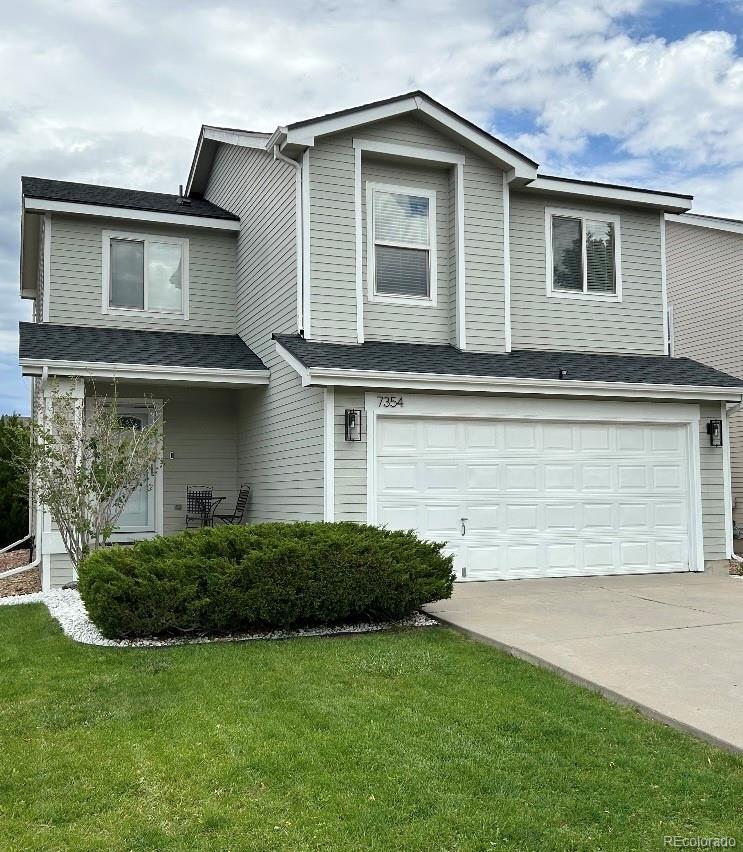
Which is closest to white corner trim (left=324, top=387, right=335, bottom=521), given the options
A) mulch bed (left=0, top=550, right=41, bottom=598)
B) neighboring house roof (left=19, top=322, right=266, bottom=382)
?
neighboring house roof (left=19, top=322, right=266, bottom=382)

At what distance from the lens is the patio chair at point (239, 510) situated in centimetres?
1297

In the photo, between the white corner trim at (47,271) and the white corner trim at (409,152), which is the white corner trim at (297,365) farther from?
the white corner trim at (47,271)

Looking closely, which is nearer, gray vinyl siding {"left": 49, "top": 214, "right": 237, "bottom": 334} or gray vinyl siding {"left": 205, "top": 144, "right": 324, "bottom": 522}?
gray vinyl siding {"left": 205, "top": 144, "right": 324, "bottom": 522}

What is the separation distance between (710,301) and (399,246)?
991cm

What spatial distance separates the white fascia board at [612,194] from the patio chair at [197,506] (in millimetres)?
7005

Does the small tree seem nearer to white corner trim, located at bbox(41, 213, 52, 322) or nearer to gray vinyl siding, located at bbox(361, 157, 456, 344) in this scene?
white corner trim, located at bbox(41, 213, 52, 322)

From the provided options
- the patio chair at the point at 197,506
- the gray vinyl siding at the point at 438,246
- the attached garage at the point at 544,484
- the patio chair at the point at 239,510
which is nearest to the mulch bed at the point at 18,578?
the patio chair at the point at 197,506

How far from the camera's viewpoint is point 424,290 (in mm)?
11695

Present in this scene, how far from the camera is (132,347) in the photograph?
11969mm

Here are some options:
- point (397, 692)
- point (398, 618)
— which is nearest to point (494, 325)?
point (398, 618)

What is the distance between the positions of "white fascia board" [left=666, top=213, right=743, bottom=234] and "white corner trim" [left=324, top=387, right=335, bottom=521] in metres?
11.0

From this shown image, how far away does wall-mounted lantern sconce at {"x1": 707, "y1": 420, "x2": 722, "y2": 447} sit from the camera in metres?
12.0

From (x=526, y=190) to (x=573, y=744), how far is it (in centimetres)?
950

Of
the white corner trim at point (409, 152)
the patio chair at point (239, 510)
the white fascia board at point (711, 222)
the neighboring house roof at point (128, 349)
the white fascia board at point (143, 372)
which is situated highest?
the white fascia board at point (711, 222)
